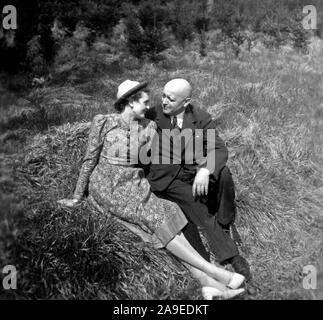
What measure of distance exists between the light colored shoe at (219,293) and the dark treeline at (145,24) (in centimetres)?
333

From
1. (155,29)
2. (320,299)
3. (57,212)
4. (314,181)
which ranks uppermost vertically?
(155,29)

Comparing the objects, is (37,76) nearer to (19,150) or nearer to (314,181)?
(19,150)

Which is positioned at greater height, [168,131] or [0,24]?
[0,24]

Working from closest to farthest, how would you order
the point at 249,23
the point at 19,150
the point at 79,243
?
1. the point at 79,243
2. the point at 19,150
3. the point at 249,23

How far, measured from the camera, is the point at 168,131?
3660 mm

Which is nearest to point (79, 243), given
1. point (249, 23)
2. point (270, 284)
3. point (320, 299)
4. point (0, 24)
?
point (270, 284)

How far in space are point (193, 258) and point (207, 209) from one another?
54 centimetres

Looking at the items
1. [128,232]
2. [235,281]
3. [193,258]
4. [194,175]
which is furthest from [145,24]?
[235,281]

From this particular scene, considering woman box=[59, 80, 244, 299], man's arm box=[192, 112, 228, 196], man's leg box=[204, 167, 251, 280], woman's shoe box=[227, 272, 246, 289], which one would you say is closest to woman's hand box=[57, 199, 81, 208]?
woman box=[59, 80, 244, 299]

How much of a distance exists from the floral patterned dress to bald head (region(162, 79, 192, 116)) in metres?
0.32

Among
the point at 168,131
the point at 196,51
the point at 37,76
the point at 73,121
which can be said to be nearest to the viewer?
the point at 168,131

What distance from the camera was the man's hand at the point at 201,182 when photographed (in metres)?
3.40

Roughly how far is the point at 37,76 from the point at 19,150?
211 centimetres

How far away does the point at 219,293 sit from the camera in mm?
3115
